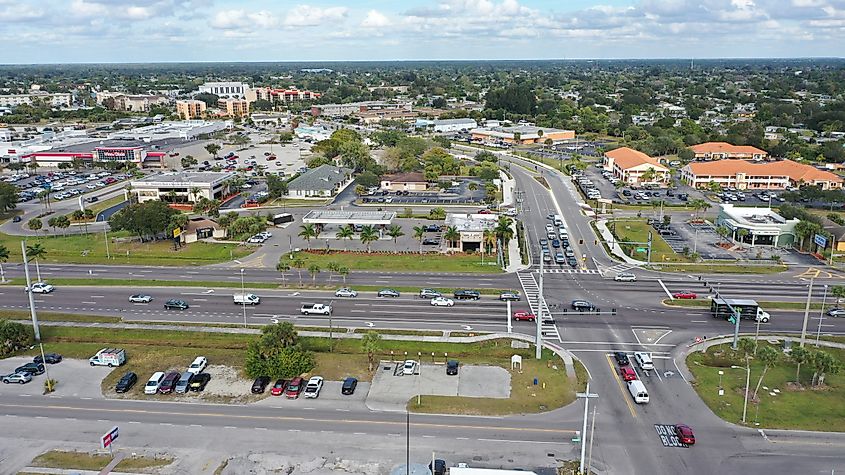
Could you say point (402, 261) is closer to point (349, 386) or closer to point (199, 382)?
point (349, 386)

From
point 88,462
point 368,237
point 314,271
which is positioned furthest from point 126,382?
point 368,237

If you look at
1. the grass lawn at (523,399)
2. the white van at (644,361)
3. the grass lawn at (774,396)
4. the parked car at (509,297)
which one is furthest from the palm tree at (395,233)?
the grass lawn at (774,396)

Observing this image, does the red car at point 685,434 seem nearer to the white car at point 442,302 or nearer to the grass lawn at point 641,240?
the white car at point 442,302

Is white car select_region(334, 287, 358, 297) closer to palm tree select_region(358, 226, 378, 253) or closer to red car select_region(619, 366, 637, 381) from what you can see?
palm tree select_region(358, 226, 378, 253)

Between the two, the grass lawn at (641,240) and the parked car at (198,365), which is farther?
the grass lawn at (641,240)

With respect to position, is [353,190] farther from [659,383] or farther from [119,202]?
[659,383]

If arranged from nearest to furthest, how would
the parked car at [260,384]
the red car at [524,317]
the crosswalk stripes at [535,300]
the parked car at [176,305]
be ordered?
the parked car at [260,384] < the crosswalk stripes at [535,300] < the red car at [524,317] < the parked car at [176,305]

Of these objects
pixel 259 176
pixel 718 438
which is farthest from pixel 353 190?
pixel 718 438
